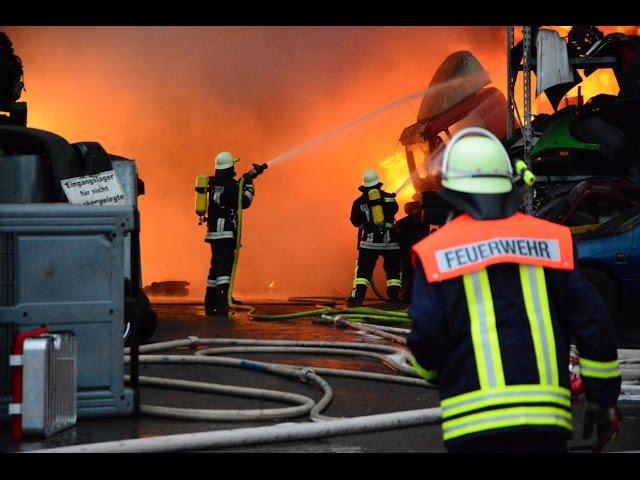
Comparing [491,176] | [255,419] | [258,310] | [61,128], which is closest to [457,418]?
[491,176]

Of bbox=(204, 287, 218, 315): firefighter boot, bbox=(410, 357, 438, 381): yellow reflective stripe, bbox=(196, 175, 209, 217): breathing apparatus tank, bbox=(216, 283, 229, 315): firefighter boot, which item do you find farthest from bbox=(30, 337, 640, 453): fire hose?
bbox=(196, 175, 209, 217): breathing apparatus tank

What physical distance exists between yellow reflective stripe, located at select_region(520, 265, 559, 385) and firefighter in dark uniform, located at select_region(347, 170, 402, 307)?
11.3 meters

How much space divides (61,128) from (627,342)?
52.2 ft

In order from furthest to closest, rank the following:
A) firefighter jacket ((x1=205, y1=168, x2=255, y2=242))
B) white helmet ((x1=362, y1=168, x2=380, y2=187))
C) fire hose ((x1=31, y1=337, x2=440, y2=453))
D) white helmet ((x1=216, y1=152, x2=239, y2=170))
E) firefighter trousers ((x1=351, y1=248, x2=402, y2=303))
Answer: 1. white helmet ((x1=362, y1=168, x2=380, y2=187))
2. firefighter trousers ((x1=351, y1=248, x2=402, y2=303))
3. white helmet ((x1=216, y1=152, x2=239, y2=170))
4. firefighter jacket ((x1=205, y1=168, x2=255, y2=242))
5. fire hose ((x1=31, y1=337, x2=440, y2=453))

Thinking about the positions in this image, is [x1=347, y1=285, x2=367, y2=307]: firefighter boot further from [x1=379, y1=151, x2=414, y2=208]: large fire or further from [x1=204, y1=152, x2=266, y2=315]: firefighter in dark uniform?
[x1=379, y1=151, x2=414, y2=208]: large fire

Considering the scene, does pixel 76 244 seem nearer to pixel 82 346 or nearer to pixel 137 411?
pixel 82 346

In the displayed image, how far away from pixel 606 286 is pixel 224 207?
14.9 feet

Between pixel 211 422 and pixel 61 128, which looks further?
pixel 61 128

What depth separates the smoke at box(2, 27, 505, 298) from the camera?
23.1m

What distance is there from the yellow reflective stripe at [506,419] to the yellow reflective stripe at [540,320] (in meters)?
0.10

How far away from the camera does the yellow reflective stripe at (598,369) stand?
3.69 metres

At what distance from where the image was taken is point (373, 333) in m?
10.6

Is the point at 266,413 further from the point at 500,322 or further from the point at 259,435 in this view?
the point at 500,322

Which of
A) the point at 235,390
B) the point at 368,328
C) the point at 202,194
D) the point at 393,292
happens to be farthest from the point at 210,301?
the point at 235,390
